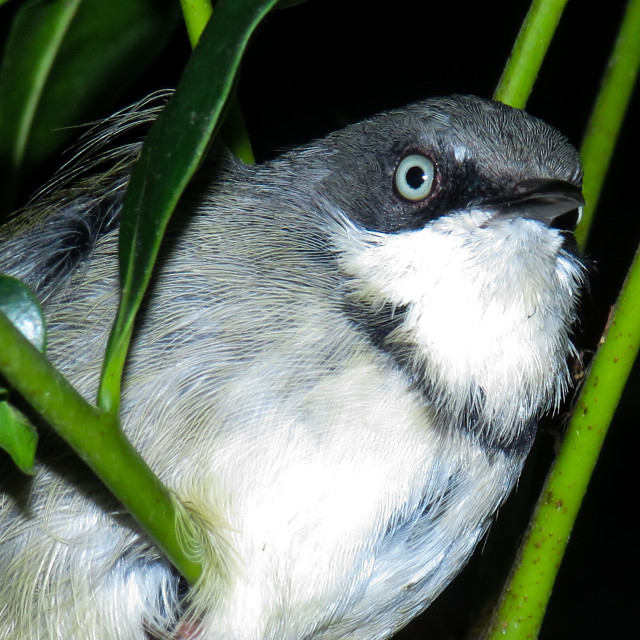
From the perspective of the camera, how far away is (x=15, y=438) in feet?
3.32

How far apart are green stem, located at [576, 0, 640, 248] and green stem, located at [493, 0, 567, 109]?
21 cm

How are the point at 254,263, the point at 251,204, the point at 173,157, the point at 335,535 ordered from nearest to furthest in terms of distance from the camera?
the point at 173,157, the point at 335,535, the point at 254,263, the point at 251,204

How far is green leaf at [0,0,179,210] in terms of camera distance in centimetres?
180

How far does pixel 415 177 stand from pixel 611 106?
24.3 inches

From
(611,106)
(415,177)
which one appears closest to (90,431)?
(415,177)

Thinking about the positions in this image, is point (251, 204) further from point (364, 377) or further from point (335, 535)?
point (335, 535)

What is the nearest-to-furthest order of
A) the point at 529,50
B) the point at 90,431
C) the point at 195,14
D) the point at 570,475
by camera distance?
1. the point at 90,431
2. the point at 570,475
3. the point at 195,14
4. the point at 529,50

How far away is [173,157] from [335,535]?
2.13 feet

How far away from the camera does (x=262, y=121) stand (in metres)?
2.99

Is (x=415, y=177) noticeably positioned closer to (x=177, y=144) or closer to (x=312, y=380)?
(x=312, y=380)

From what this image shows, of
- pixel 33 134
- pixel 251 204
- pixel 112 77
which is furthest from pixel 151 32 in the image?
pixel 251 204

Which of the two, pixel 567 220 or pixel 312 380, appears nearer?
pixel 312 380

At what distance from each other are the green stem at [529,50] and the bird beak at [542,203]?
40 cm

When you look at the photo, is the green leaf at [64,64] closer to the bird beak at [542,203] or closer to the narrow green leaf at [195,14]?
the narrow green leaf at [195,14]
